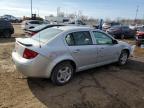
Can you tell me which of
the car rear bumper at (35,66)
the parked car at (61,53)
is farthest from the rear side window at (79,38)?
the car rear bumper at (35,66)

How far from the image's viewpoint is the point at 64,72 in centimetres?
531

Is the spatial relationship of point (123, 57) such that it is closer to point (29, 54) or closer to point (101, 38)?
point (101, 38)

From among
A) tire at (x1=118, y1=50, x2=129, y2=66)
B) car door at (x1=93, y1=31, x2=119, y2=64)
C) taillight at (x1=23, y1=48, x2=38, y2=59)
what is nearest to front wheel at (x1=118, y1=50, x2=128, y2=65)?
tire at (x1=118, y1=50, x2=129, y2=66)

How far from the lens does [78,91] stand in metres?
4.96

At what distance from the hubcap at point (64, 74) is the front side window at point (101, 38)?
1494 millimetres

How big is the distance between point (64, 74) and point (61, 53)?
0.67 meters

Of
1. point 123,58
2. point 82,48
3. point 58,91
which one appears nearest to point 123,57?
point 123,58

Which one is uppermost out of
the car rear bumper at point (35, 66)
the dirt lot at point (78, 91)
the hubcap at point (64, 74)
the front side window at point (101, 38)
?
the front side window at point (101, 38)

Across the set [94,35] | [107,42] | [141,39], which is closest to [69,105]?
[94,35]

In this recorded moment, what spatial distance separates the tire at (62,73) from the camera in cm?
Result: 506

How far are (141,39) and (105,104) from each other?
10.5m

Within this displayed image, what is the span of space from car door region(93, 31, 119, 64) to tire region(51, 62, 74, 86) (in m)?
1.26

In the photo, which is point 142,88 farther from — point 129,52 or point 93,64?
point 129,52

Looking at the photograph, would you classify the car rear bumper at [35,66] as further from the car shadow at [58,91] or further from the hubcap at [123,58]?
the hubcap at [123,58]
